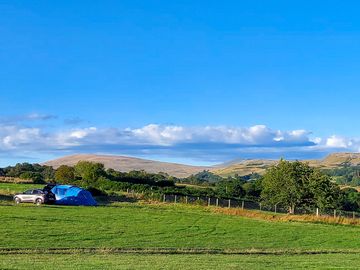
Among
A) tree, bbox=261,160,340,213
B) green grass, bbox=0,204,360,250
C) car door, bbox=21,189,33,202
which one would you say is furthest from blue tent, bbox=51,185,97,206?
tree, bbox=261,160,340,213

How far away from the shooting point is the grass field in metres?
19.2

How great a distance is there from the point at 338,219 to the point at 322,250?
2114cm

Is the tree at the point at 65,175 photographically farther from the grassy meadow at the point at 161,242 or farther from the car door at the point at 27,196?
the grassy meadow at the point at 161,242

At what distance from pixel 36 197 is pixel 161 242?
919 inches

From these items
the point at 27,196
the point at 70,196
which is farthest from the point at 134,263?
the point at 70,196

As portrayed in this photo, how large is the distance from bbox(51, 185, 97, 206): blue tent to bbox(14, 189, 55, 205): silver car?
1755 mm

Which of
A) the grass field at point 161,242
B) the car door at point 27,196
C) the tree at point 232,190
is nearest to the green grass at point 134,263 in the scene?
the grass field at point 161,242

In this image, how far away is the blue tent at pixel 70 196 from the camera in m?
51.8

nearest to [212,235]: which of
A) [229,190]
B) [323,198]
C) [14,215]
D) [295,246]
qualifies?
[295,246]

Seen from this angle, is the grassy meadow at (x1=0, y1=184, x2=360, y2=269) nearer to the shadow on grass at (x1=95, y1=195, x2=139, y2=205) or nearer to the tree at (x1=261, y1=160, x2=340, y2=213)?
the shadow on grass at (x1=95, y1=195, x2=139, y2=205)

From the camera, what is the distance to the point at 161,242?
28.3 metres

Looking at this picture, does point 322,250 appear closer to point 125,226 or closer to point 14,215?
point 125,226

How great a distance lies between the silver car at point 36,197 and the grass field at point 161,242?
8870 millimetres

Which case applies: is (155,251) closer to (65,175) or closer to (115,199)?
(115,199)
